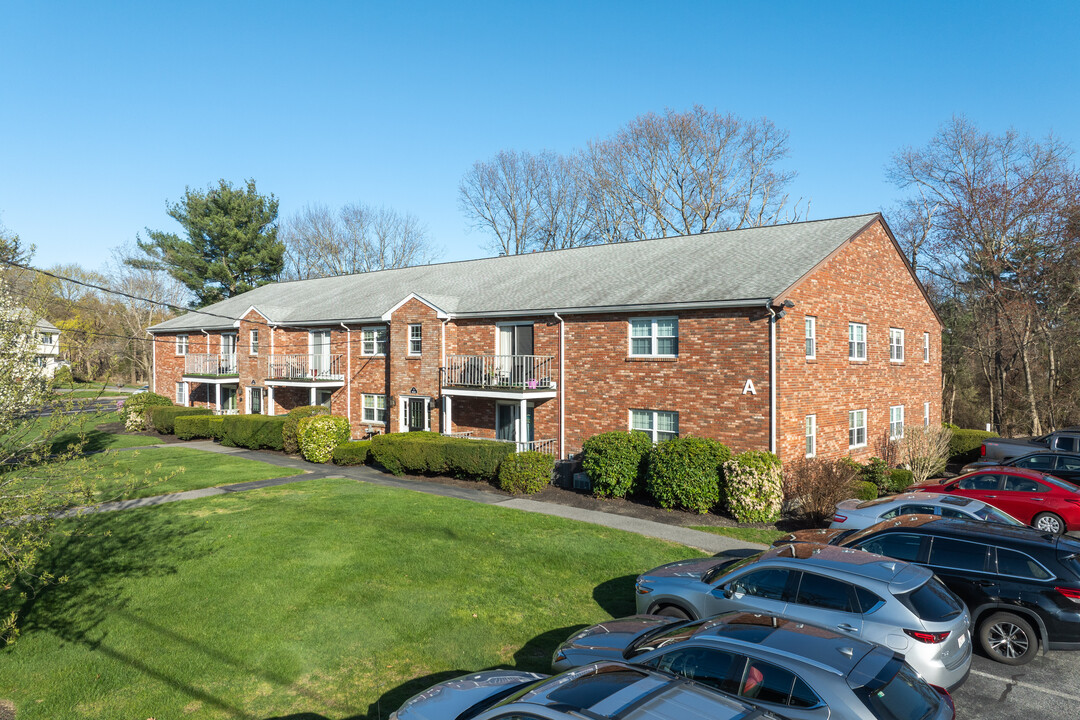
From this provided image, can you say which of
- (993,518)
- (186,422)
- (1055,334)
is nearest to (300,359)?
(186,422)

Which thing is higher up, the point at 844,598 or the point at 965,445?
the point at 844,598

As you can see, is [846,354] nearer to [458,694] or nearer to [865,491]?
[865,491]

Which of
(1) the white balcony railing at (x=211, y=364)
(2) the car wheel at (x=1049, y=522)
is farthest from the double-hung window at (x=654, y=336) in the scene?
(1) the white balcony railing at (x=211, y=364)

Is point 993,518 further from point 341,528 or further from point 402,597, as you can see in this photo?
point 341,528

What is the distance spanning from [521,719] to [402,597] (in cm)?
645

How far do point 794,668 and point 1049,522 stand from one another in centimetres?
1356

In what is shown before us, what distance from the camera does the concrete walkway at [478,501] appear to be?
14.0 metres

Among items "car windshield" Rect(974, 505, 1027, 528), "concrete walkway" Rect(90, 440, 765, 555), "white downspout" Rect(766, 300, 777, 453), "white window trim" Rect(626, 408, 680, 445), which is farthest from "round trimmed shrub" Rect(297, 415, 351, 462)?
"car windshield" Rect(974, 505, 1027, 528)

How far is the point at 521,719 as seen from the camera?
4.30m

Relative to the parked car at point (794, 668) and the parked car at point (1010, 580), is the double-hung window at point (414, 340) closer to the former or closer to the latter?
the parked car at point (1010, 580)

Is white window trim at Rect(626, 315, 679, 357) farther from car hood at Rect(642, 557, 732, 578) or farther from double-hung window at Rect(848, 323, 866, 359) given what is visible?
car hood at Rect(642, 557, 732, 578)

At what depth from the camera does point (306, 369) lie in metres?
30.4

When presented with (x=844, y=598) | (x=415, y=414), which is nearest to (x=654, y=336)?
(x=415, y=414)

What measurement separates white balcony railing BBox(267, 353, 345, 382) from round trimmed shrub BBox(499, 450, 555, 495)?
503 inches
